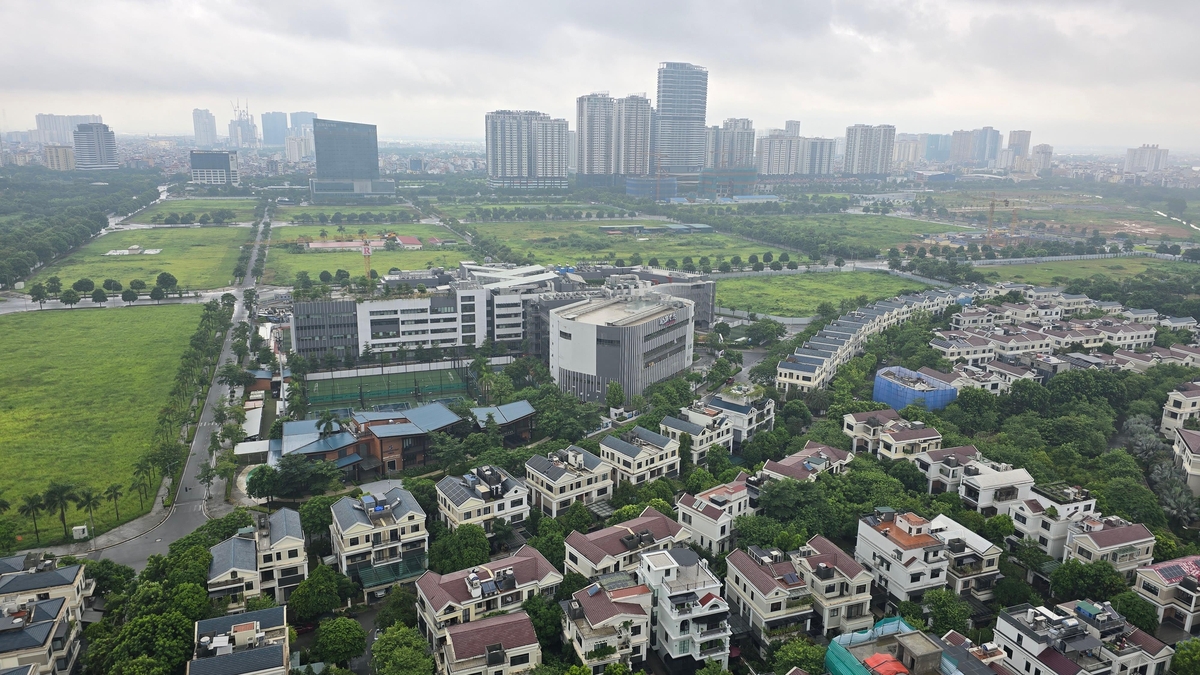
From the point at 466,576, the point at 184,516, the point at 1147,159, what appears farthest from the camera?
the point at 1147,159

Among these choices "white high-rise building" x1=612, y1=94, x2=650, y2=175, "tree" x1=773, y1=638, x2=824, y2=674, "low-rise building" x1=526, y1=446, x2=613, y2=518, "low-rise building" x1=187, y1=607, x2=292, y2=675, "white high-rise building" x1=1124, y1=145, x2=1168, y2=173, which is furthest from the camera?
"white high-rise building" x1=1124, y1=145, x2=1168, y2=173

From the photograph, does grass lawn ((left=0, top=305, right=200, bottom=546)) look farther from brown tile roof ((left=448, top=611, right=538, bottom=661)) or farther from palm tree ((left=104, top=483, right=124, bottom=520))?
brown tile roof ((left=448, top=611, right=538, bottom=661))

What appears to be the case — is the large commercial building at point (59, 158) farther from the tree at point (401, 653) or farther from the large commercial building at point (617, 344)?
the tree at point (401, 653)

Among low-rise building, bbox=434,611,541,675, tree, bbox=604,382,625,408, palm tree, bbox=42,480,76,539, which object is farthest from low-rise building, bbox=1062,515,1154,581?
palm tree, bbox=42,480,76,539

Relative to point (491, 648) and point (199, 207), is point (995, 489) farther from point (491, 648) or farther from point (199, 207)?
point (199, 207)

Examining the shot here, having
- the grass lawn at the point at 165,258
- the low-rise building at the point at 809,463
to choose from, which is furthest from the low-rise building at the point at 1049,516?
the grass lawn at the point at 165,258

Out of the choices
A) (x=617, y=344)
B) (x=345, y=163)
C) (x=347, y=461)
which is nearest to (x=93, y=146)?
(x=345, y=163)

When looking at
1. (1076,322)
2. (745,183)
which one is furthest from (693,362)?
(745,183)

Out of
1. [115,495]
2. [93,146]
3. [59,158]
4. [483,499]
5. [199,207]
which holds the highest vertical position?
[93,146]
